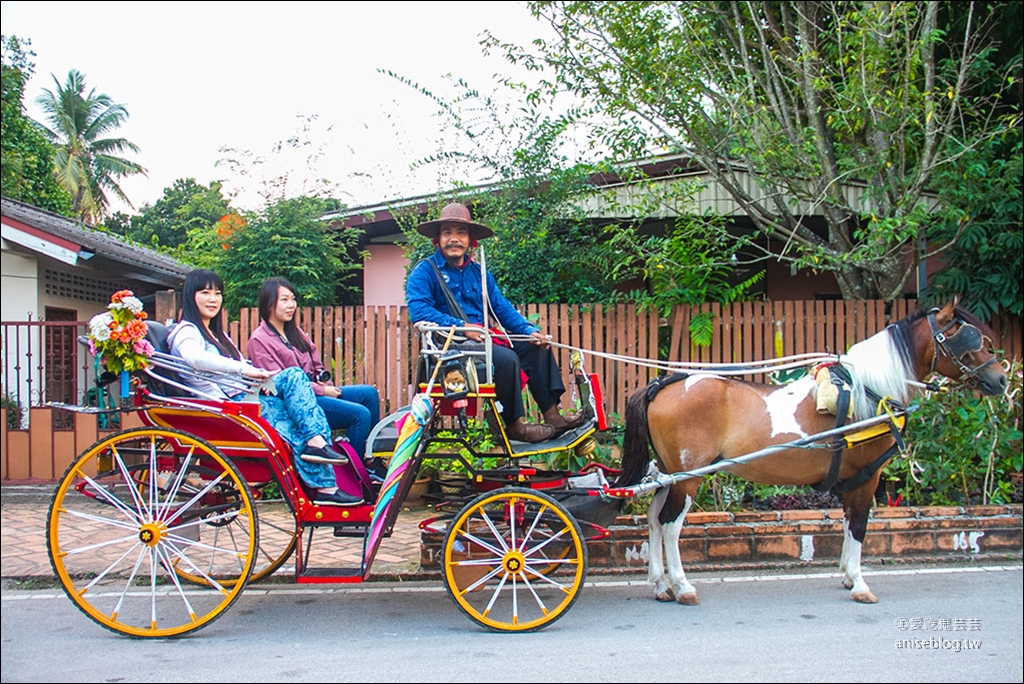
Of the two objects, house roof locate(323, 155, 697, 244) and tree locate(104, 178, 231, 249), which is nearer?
house roof locate(323, 155, 697, 244)

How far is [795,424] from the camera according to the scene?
508 cm

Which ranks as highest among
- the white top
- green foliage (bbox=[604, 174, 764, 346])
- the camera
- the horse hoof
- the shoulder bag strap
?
green foliage (bbox=[604, 174, 764, 346])

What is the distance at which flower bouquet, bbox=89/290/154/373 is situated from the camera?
417 cm

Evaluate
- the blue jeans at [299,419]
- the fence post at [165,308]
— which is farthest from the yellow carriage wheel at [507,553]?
the fence post at [165,308]

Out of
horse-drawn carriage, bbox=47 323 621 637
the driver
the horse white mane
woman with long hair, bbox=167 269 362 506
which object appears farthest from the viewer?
the horse white mane

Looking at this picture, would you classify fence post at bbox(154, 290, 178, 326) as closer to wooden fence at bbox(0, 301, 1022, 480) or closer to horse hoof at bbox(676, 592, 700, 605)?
wooden fence at bbox(0, 301, 1022, 480)

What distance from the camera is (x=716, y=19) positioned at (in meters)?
8.59

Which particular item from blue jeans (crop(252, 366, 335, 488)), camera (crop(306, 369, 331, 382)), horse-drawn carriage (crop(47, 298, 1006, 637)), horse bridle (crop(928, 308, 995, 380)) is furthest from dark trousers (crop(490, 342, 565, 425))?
horse bridle (crop(928, 308, 995, 380))

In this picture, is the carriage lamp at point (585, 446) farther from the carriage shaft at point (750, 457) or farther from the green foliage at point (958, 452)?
the green foliage at point (958, 452)

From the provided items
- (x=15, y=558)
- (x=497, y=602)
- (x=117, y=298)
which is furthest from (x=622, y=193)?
(x=15, y=558)

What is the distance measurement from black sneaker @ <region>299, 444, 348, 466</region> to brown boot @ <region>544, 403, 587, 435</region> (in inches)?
50.9

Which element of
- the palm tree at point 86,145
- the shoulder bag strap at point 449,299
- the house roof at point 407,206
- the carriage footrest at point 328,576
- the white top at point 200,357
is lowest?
the carriage footrest at point 328,576

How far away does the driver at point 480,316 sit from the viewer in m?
4.64

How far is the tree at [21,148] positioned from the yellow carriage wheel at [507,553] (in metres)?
6.95
